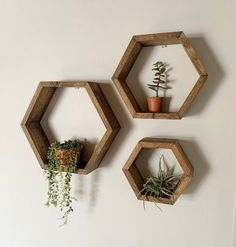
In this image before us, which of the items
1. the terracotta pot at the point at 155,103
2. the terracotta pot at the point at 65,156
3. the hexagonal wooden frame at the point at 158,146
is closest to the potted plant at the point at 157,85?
the terracotta pot at the point at 155,103

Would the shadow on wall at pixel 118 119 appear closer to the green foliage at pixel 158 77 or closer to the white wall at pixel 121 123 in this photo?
the white wall at pixel 121 123

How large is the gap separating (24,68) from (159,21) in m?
0.79

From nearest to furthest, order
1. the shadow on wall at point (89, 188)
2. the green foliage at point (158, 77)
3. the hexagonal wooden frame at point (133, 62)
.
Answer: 1. the hexagonal wooden frame at point (133, 62)
2. the green foliage at point (158, 77)
3. the shadow on wall at point (89, 188)

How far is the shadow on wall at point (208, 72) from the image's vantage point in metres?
1.11

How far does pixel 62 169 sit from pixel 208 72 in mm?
788

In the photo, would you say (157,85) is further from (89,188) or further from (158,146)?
(89,188)

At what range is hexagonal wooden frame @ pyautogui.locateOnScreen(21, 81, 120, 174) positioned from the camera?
1.23m

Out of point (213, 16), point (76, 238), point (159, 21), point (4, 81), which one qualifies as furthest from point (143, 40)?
point (76, 238)

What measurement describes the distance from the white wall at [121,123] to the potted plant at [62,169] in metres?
0.07

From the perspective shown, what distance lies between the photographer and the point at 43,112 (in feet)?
4.76

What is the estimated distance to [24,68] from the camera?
4.95ft

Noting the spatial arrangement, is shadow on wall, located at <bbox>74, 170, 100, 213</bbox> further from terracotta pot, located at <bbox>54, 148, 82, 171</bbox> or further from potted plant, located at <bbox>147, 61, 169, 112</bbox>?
potted plant, located at <bbox>147, 61, 169, 112</bbox>

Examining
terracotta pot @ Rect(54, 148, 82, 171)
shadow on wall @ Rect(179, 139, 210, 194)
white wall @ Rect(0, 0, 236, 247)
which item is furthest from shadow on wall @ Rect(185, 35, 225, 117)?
terracotta pot @ Rect(54, 148, 82, 171)

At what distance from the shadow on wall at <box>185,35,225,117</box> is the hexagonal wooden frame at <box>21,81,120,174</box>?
0.39 meters
